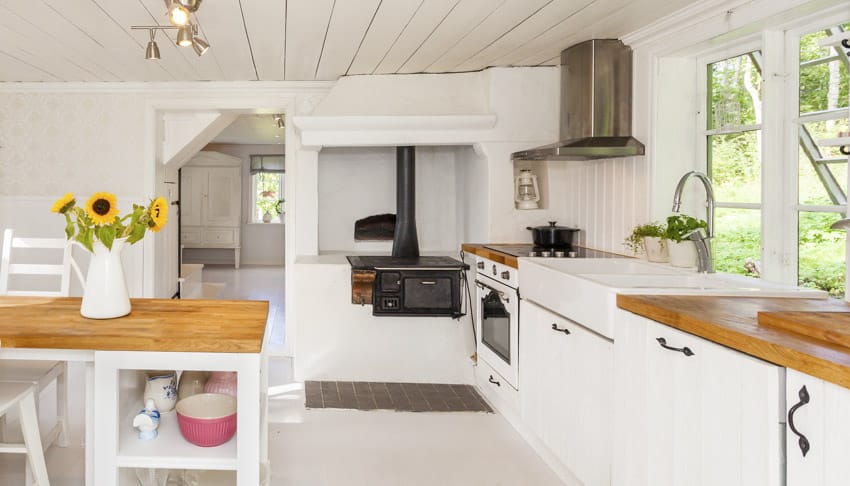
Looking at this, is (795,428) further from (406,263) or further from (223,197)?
(223,197)

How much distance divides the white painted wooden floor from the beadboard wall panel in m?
1.24

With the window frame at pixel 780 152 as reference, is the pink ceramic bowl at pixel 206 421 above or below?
below

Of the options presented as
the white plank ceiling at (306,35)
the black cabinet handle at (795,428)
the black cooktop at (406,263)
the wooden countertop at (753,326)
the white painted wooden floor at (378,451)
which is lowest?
the white painted wooden floor at (378,451)

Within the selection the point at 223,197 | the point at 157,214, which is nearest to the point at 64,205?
the point at 157,214

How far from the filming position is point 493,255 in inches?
133

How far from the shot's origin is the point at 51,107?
447 cm

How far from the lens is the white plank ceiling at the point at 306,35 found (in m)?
2.81

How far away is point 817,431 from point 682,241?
4.86 ft

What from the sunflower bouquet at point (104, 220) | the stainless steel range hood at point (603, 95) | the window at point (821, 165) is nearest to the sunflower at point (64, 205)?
the sunflower bouquet at point (104, 220)

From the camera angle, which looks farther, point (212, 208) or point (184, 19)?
point (212, 208)

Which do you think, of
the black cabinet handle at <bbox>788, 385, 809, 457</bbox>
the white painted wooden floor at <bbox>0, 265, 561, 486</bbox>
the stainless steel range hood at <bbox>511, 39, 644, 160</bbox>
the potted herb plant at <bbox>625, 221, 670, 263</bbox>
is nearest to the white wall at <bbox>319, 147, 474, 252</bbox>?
the white painted wooden floor at <bbox>0, 265, 561, 486</bbox>

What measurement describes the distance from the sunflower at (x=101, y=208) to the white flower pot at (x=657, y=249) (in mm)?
2225

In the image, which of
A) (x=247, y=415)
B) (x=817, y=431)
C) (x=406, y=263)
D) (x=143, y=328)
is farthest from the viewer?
(x=406, y=263)

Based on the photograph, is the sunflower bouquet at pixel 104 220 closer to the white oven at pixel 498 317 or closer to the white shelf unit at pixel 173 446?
→ the white shelf unit at pixel 173 446
